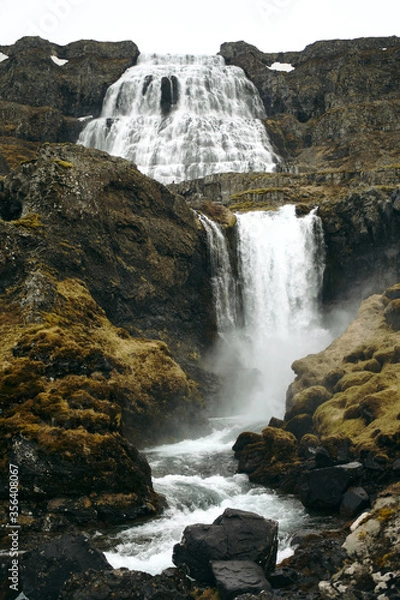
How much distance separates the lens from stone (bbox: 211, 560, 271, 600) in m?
14.2

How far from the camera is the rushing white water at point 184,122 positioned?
9025 centimetres

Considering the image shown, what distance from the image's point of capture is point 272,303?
52.9 meters

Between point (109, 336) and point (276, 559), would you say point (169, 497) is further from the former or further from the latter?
point (109, 336)

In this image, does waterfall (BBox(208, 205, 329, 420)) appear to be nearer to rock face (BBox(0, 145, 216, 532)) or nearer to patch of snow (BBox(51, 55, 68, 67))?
rock face (BBox(0, 145, 216, 532))

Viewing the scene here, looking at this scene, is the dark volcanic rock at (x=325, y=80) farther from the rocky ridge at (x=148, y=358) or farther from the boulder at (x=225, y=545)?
the boulder at (x=225, y=545)

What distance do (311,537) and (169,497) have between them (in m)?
6.97

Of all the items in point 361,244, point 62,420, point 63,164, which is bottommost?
point 62,420

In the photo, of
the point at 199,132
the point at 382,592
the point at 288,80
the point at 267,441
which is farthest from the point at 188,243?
the point at 288,80

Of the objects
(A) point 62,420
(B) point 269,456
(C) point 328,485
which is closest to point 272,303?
(B) point 269,456

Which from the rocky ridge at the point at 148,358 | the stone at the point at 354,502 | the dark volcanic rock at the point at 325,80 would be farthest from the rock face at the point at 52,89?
the stone at the point at 354,502

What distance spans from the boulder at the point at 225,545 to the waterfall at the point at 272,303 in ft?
95.8

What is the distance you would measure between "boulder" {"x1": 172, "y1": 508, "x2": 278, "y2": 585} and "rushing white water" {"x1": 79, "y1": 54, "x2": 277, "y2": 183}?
7248 centimetres

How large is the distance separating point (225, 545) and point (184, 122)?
89.4m

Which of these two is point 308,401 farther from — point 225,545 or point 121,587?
point 121,587
